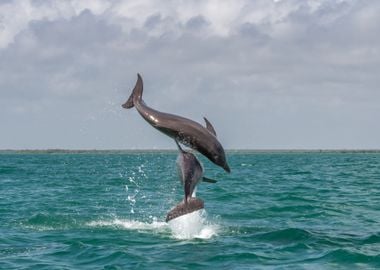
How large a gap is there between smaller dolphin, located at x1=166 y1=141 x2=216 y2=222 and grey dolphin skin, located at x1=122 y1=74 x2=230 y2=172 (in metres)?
0.42

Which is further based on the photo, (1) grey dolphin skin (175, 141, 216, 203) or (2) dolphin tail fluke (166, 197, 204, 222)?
(2) dolphin tail fluke (166, 197, 204, 222)

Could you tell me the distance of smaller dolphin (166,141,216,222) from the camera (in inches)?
664

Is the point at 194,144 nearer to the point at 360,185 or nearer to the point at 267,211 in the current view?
the point at 267,211

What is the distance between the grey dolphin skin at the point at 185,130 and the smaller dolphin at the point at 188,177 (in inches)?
16.5

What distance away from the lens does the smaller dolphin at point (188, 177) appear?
16.9 m

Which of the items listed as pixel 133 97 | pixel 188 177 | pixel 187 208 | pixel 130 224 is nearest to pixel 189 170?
pixel 188 177

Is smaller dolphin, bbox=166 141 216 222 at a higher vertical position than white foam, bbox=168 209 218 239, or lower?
higher

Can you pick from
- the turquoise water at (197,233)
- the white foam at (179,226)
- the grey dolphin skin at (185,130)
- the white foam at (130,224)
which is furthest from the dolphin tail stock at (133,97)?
the white foam at (130,224)

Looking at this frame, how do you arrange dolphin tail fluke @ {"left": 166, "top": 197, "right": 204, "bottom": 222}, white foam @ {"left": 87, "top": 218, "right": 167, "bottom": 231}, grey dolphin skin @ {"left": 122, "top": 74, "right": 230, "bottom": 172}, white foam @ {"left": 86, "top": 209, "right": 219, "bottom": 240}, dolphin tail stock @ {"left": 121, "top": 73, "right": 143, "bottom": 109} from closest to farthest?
grey dolphin skin @ {"left": 122, "top": 74, "right": 230, "bottom": 172}, dolphin tail stock @ {"left": 121, "top": 73, "right": 143, "bottom": 109}, dolphin tail fluke @ {"left": 166, "top": 197, "right": 204, "bottom": 222}, white foam @ {"left": 86, "top": 209, "right": 219, "bottom": 240}, white foam @ {"left": 87, "top": 218, "right": 167, "bottom": 231}

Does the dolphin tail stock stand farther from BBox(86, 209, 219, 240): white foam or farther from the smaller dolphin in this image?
BBox(86, 209, 219, 240): white foam

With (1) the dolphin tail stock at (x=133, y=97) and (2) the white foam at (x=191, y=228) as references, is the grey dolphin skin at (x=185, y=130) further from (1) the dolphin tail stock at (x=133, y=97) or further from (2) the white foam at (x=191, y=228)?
(2) the white foam at (x=191, y=228)

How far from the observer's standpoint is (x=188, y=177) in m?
17.1

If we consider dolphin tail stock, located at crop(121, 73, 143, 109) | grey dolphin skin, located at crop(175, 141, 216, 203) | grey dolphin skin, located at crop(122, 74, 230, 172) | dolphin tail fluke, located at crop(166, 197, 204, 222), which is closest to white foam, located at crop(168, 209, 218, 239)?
dolphin tail fluke, located at crop(166, 197, 204, 222)

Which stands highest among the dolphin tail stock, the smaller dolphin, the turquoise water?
the dolphin tail stock
